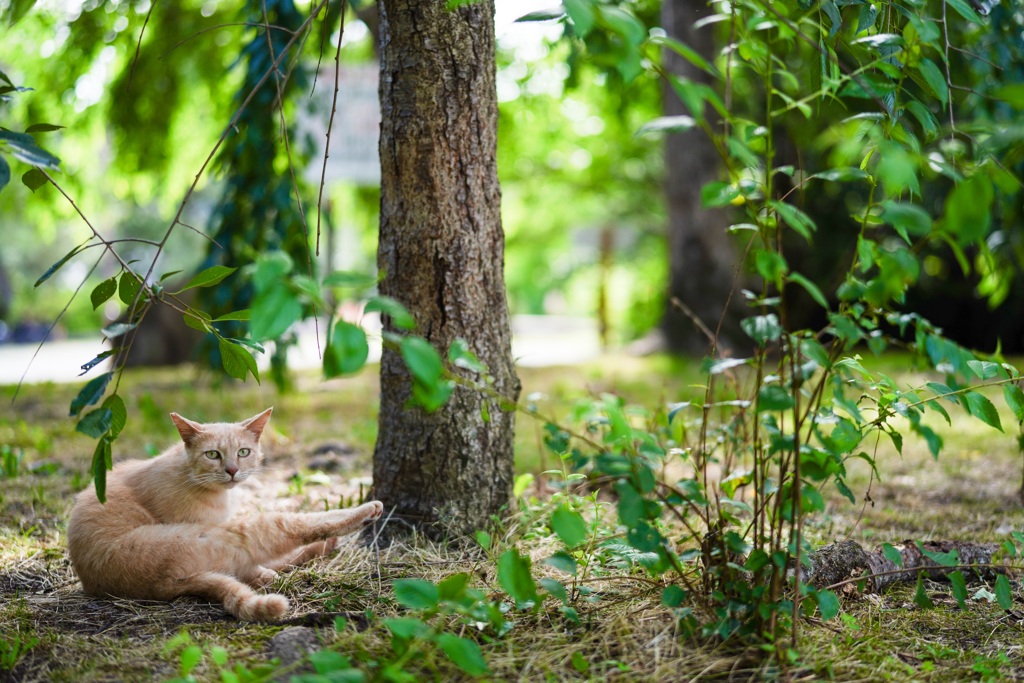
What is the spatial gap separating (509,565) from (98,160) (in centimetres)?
792

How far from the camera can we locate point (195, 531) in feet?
5.80

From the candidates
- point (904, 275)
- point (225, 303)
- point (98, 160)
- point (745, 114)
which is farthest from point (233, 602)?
point (98, 160)

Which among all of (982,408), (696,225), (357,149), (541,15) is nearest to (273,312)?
(541,15)

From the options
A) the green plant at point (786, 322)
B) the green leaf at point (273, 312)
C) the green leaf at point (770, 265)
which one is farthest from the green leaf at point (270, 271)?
the green leaf at point (770, 265)

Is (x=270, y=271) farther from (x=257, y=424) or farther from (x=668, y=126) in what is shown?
(x=257, y=424)

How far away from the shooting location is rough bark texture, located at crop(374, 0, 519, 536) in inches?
76.7

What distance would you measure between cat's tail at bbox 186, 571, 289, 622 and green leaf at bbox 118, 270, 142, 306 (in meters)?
0.63

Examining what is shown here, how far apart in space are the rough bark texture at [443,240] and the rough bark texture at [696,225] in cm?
422

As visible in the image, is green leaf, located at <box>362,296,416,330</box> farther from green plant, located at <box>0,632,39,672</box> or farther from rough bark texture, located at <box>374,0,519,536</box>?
green plant, located at <box>0,632,39,672</box>

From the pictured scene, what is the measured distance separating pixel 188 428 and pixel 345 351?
1.11m

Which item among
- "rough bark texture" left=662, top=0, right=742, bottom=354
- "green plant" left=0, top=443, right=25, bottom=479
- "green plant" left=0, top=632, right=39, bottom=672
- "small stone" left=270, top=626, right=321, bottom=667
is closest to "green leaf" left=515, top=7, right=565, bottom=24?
"small stone" left=270, top=626, right=321, bottom=667

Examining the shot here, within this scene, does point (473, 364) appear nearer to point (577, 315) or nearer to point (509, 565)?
point (509, 565)

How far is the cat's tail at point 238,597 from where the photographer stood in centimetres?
161

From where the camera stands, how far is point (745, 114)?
285 inches
